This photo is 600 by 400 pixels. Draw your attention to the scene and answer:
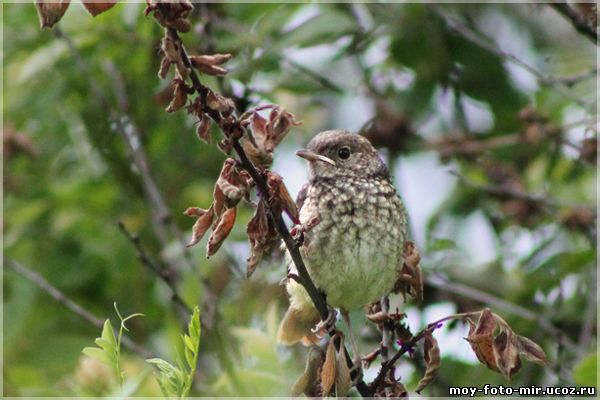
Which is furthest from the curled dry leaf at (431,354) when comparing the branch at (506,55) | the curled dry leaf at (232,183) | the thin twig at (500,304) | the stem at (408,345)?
the branch at (506,55)

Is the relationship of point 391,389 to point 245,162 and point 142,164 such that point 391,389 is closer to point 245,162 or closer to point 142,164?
point 245,162

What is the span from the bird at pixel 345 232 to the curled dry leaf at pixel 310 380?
13.3 inches

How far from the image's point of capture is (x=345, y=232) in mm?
3779

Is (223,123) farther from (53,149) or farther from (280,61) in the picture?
(53,149)

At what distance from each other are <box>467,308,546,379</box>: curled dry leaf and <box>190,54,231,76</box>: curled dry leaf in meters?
0.98

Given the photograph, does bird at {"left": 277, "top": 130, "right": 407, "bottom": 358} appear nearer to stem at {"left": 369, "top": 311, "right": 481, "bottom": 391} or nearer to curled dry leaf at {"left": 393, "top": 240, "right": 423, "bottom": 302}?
curled dry leaf at {"left": 393, "top": 240, "right": 423, "bottom": 302}

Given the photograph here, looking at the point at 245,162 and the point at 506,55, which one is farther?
the point at 506,55

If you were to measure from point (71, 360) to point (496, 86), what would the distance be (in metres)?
2.66

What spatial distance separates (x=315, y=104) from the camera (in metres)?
6.17

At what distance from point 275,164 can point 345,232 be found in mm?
1784

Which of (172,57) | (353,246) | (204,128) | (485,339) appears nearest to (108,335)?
(204,128)

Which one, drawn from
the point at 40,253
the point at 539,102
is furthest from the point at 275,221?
the point at 40,253

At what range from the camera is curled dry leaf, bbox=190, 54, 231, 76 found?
2385mm

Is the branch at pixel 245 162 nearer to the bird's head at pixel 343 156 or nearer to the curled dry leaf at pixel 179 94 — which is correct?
the curled dry leaf at pixel 179 94
